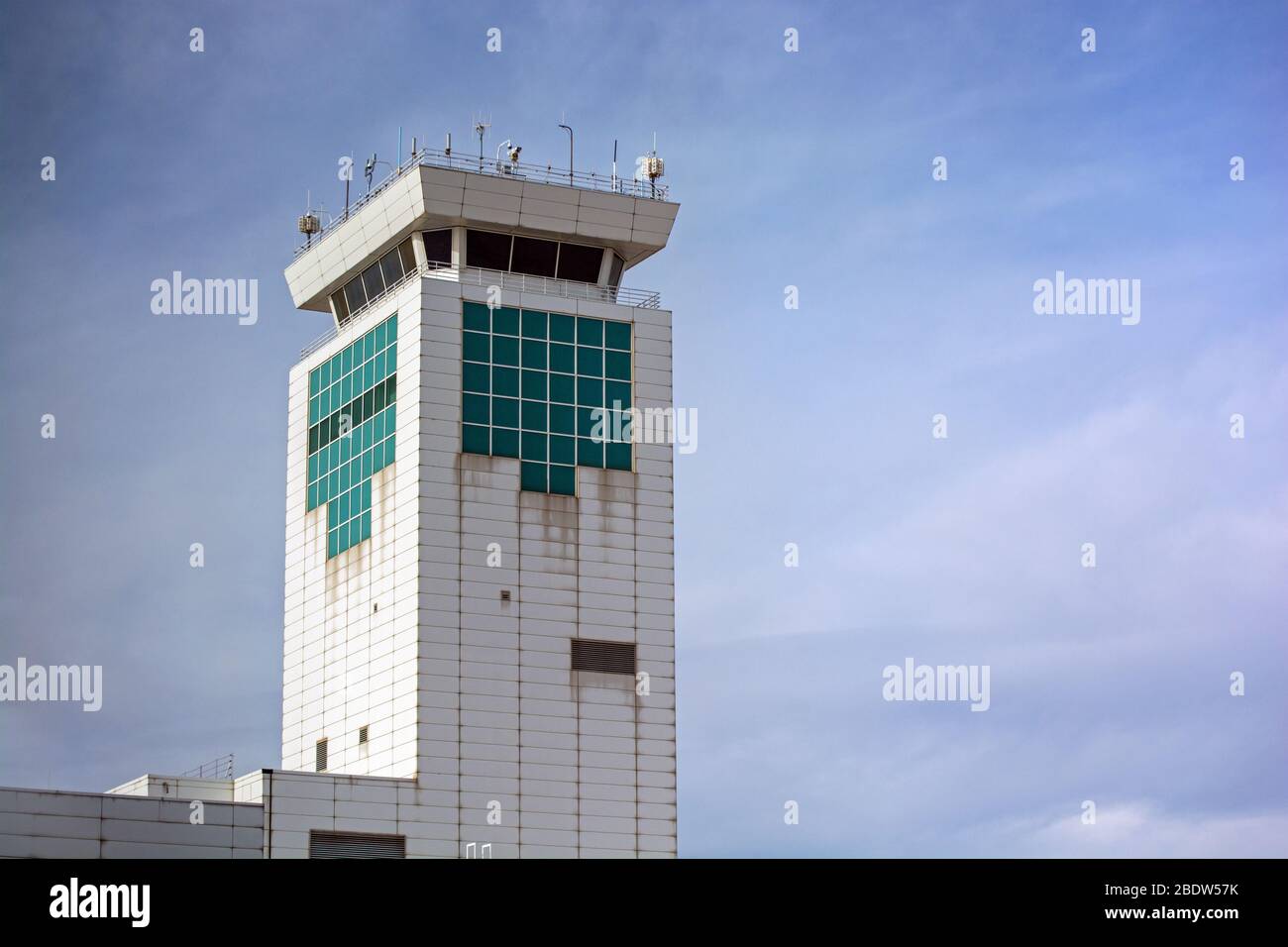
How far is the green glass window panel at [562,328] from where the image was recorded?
97.5 m

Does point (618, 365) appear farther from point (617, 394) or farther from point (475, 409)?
point (475, 409)

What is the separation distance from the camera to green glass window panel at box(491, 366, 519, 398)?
95562 mm

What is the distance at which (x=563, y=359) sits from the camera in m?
97.2

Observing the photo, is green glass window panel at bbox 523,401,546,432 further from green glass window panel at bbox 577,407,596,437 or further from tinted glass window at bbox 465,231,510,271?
tinted glass window at bbox 465,231,510,271

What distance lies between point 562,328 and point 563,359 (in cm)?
158

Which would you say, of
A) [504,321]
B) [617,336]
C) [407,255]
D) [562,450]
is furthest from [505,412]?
[407,255]

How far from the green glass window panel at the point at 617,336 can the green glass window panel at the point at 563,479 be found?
7.19m

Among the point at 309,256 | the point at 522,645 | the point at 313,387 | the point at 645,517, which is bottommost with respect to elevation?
the point at 522,645

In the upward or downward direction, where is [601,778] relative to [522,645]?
downward

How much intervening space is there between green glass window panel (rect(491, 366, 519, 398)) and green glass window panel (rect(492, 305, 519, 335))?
188 centimetres

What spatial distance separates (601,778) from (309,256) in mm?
32645
